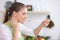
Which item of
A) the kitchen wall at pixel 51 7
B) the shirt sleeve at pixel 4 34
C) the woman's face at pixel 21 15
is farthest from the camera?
the kitchen wall at pixel 51 7

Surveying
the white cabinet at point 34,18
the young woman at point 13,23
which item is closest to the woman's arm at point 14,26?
the young woman at point 13,23

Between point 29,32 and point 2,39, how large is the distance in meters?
0.67

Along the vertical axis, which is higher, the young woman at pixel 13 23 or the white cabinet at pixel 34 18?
the young woman at pixel 13 23

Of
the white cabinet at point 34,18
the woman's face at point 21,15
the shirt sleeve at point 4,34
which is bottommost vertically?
the white cabinet at point 34,18

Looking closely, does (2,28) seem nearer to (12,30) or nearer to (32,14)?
(12,30)

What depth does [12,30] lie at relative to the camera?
149cm

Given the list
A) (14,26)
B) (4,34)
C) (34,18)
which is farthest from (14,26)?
(34,18)

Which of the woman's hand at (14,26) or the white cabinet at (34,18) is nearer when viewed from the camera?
the woman's hand at (14,26)

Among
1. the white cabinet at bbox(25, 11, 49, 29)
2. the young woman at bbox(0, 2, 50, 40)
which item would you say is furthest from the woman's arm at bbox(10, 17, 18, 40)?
the white cabinet at bbox(25, 11, 49, 29)

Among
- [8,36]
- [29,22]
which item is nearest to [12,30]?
[8,36]

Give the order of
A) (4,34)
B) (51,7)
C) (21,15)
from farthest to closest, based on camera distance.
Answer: (51,7)
(21,15)
(4,34)

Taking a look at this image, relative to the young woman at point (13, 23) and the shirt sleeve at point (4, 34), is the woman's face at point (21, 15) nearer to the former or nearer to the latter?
the young woman at point (13, 23)

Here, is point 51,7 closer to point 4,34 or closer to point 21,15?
point 21,15

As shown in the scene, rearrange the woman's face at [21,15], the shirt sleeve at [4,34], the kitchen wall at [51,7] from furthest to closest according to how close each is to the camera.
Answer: the kitchen wall at [51,7] → the woman's face at [21,15] → the shirt sleeve at [4,34]
